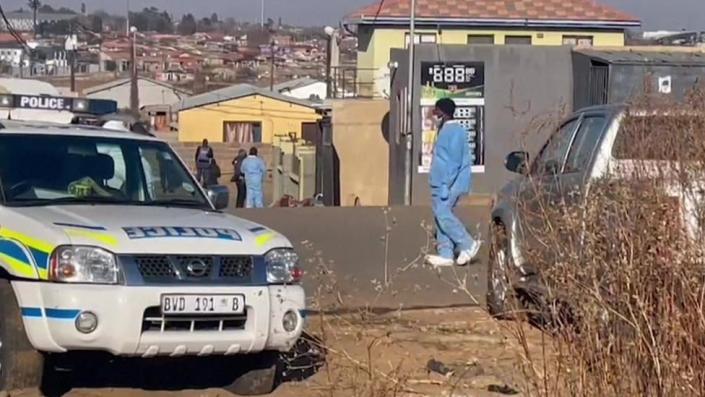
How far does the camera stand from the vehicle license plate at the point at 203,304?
736 centimetres

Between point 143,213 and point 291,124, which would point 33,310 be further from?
point 291,124

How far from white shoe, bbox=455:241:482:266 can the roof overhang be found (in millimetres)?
35742

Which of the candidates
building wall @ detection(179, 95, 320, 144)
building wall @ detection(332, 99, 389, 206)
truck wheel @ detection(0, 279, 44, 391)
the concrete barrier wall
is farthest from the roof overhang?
truck wheel @ detection(0, 279, 44, 391)

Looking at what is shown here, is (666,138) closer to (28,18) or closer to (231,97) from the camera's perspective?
(231,97)

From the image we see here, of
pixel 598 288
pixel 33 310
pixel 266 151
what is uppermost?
pixel 598 288

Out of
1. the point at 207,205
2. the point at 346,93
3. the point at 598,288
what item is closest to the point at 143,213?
the point at 207,205

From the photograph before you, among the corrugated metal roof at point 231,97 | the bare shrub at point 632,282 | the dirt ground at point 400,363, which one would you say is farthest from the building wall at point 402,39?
the bare shrub at point 632,282

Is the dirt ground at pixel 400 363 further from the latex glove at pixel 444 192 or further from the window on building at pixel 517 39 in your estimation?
the window on building at pixel 517 39

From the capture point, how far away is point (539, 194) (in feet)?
21.2

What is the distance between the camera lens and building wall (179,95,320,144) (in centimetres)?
5975

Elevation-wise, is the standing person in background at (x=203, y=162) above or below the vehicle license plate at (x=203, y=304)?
below

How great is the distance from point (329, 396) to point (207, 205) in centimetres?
206

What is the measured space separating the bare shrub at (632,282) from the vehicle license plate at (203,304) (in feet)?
7.01

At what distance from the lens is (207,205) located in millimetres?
9039
